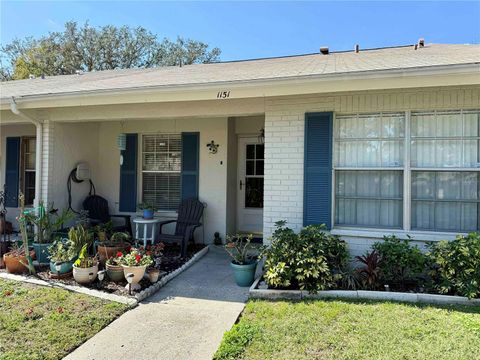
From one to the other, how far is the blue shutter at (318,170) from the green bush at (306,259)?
334 mm

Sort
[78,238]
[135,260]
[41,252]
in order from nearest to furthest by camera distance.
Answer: [135,260]
[78,238]
[41,252]

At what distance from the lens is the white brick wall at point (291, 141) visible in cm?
469

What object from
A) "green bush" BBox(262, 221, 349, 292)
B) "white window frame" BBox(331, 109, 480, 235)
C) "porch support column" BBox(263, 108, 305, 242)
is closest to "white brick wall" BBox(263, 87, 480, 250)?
"porch support column" BBox(263, 108, 305, 242)

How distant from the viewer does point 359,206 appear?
15.9ft

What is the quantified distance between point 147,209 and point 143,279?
2.25 m

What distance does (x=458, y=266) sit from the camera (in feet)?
12.7

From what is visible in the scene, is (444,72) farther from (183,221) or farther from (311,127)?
(183,221)

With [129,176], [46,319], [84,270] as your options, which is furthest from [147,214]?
[46,319]

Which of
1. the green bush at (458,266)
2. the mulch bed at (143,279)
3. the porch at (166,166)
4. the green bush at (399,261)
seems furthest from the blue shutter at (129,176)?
the green bush at (458,266)

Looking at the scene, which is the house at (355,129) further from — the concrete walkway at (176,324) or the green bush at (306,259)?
the concrete walkway at (176,324)

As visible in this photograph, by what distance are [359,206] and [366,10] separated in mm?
5920

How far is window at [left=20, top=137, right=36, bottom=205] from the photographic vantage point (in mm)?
8102

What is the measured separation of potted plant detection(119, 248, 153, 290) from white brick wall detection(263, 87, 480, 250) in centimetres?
174

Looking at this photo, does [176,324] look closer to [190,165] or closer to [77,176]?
[190,165]
